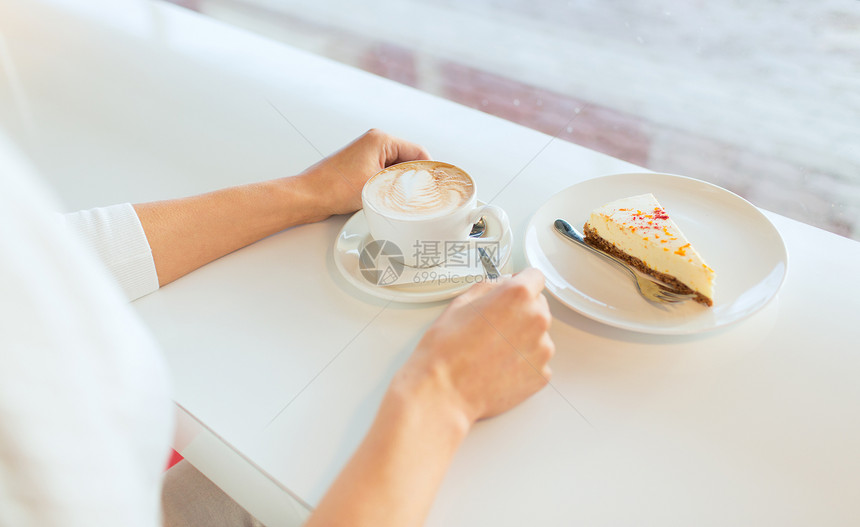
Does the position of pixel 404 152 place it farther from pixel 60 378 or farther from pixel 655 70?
pixel 655 70

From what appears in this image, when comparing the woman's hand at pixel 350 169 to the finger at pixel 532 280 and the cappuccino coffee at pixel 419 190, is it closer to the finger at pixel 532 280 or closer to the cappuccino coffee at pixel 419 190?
the cappuccino coffee at pixel 419 190

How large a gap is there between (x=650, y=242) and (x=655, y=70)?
195 cm

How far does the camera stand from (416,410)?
1.56ft

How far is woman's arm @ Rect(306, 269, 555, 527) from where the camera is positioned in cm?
43

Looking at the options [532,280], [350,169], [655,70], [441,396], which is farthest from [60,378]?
[655,70]

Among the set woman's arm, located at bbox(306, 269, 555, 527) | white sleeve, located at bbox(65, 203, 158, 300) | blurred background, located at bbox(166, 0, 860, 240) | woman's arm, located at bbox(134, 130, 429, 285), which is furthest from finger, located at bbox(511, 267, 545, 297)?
blurred background, located at bbox(166, 0, 860, 240)

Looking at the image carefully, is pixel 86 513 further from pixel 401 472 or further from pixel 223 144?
pixel 223 144

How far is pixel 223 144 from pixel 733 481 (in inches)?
29.5

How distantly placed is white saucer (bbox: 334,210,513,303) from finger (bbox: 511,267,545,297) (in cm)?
6

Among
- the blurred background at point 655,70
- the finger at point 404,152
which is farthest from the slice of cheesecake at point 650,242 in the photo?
the blurred background at point 655,70

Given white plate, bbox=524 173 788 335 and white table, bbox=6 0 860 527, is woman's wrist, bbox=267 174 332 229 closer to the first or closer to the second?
white table, bbox=6 0 860 527

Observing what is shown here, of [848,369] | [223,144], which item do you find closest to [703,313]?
[848,369]

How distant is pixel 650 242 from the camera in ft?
2.07

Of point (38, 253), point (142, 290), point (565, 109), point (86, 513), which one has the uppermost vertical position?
point (38, 253)
